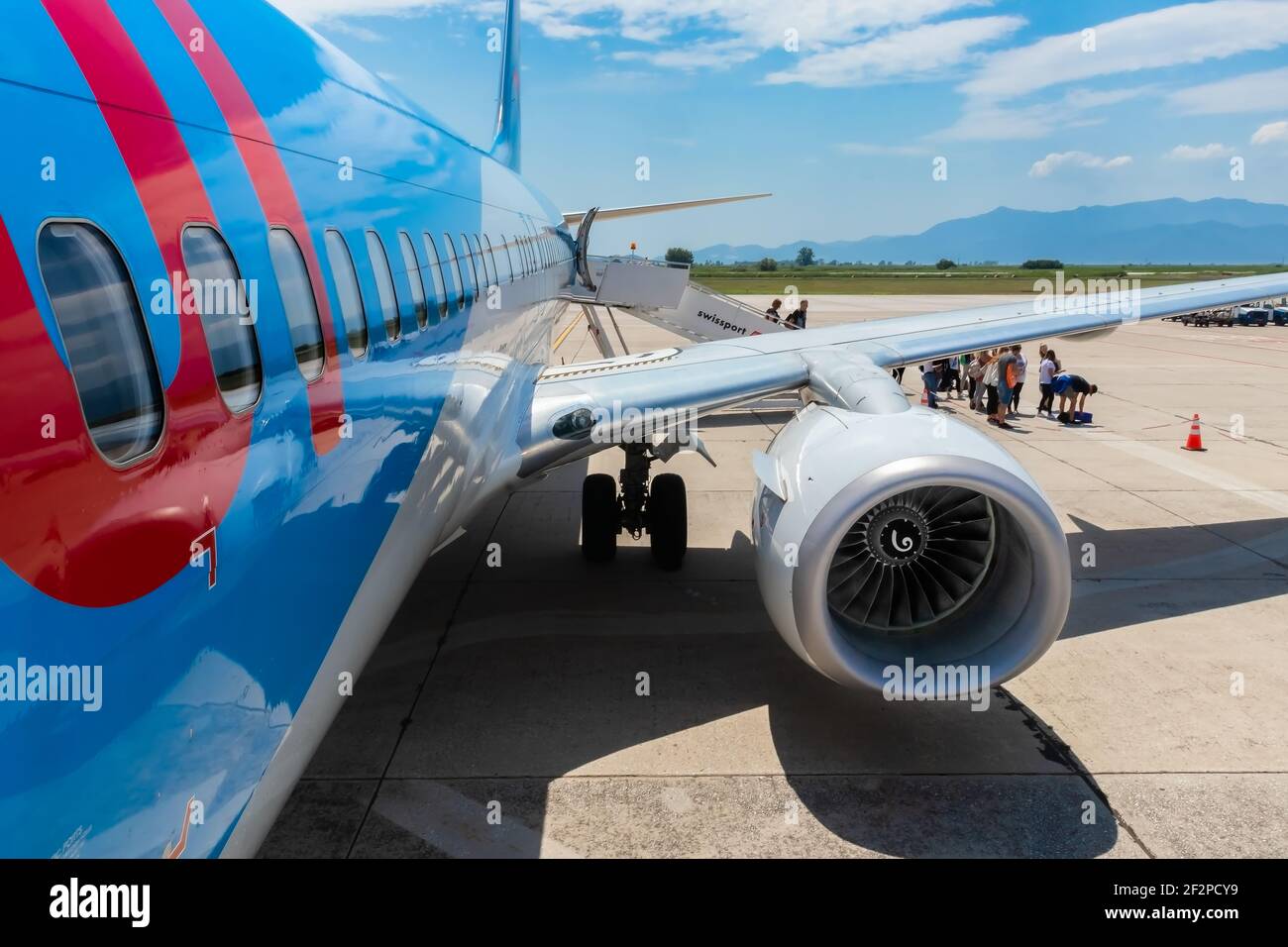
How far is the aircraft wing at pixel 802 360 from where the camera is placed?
7.57 meters

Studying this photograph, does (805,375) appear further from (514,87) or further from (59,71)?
(514,87)

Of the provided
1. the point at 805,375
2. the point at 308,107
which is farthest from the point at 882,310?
the point at 308,107

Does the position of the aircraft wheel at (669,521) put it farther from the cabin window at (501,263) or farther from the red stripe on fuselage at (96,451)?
the red stripe on fuselage at (96,451)

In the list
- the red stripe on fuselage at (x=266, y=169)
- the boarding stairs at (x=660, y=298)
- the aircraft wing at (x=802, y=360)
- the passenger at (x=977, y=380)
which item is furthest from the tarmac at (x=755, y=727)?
the passenger at (x=977, y=380)

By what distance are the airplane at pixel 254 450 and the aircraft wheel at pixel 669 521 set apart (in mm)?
1716

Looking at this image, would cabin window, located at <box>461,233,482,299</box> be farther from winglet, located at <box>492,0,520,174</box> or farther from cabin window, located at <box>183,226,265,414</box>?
winglet, located at <box>492,0,520,174</box>

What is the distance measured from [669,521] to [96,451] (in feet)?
23.4

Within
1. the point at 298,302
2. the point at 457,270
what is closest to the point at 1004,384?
the point at 457,270

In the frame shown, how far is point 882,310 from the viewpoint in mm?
50625
